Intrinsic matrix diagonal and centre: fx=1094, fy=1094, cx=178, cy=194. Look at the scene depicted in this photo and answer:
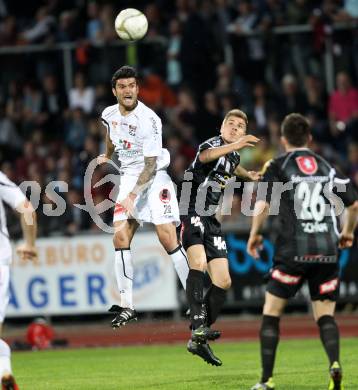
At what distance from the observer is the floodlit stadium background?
17.2m

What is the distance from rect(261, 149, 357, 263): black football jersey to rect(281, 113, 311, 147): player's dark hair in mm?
87

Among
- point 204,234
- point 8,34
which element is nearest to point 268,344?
point 204,234

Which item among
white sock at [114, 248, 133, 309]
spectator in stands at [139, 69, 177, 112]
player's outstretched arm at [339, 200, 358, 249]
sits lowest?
white sock at [114, 248, 133, 309]

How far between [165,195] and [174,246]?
1.79ft

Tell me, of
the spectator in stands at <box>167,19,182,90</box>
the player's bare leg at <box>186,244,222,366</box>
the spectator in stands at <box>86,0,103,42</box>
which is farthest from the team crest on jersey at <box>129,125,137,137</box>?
the spectator in stands at <box>86,0,103,42</box>

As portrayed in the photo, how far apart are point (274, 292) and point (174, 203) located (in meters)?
2.99

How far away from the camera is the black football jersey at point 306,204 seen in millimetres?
8531

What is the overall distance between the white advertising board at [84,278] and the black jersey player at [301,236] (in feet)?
28.0

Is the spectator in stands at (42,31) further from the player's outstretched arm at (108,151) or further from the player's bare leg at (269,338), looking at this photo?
the player's bare leg at (269,338)

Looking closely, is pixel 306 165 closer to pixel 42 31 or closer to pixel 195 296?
pixel 195 296

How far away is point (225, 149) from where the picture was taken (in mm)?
10305

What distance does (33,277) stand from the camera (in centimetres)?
1756

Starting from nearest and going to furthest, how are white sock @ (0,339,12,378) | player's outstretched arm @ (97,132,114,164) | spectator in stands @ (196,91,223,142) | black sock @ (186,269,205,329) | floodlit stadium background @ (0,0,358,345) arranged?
white sock @ (0,339,12,378), black sock @ (186,269,205,329), player's outstretched arm @ (97,132,114,164), floodlit stadium background @ (0,0,358,345), spectator in stands @ (196,91,223,142)

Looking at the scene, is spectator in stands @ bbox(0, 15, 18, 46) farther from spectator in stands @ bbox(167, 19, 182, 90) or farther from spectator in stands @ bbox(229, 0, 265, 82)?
spectator in stands @ bbox(229, 0, 265, 82)
